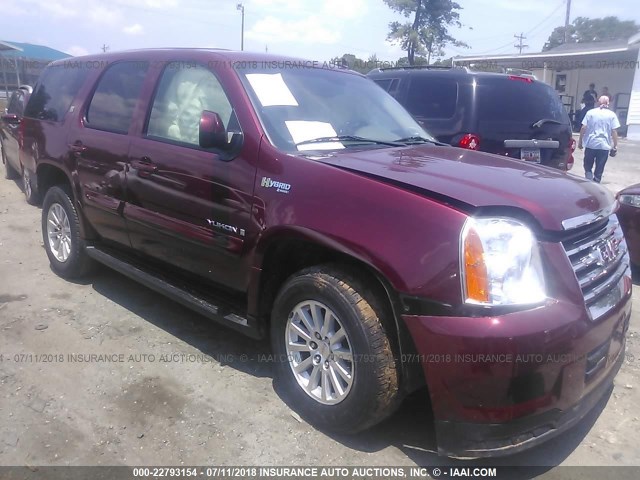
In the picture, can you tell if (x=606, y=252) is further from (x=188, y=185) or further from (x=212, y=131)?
(x=188, y=185)

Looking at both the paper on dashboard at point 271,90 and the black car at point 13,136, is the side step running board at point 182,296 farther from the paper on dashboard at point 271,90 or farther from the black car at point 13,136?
the black car at point 13,136

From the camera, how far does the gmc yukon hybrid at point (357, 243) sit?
2459 millimetres

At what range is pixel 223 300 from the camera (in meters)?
3.60

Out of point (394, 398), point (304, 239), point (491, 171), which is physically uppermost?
point (491, 171)

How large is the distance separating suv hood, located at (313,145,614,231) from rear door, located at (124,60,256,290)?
600 mm

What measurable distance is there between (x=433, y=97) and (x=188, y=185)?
4532 millimetres

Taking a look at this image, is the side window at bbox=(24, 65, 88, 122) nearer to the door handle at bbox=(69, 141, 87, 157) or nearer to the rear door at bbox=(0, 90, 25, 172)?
the door handle at bbox=(69, 141, 87, 157)

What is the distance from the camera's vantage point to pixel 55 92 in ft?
17.2

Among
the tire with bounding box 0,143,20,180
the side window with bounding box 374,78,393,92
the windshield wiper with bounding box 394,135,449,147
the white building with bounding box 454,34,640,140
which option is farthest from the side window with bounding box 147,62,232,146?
the white building with bounding box 454,34,640,140

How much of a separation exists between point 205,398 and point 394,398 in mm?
1209

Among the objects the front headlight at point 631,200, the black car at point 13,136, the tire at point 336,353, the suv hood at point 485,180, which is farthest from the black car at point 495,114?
the black car at point 13,136

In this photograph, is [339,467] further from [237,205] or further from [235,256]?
[237,205]

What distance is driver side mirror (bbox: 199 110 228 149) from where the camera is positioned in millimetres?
3250

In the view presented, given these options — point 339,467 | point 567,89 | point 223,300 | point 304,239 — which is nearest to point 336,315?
point 304,239
